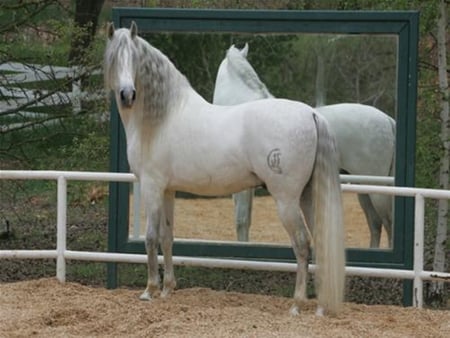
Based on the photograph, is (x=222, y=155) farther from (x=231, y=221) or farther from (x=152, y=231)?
(x=231, y=221)

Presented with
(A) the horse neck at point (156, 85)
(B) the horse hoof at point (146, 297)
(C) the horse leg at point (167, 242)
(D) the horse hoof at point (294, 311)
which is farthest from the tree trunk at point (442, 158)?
(B) the horse hoof at point (146, 297)

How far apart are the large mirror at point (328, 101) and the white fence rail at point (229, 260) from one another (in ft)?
0.80

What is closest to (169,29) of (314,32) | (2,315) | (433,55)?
(314,32)

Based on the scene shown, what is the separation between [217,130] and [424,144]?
106 inches

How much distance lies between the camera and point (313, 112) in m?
6.42

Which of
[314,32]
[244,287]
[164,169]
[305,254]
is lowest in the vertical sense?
[244,287]

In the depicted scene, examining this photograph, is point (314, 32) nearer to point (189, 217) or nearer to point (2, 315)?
point (189, 217)

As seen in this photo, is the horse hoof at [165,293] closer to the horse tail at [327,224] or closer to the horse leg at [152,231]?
the horse leg at [152,231]

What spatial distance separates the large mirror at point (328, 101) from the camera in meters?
7.64

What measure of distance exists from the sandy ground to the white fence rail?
0.34m

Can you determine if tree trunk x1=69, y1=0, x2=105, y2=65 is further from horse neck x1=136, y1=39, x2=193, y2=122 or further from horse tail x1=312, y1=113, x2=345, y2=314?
horse tail x1=312, y1=113, x2=345, y2=314

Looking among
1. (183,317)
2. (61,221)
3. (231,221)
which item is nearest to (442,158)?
(231,221)

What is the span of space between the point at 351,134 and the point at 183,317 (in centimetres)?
231

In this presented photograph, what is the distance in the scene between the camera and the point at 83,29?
9.34 metres
